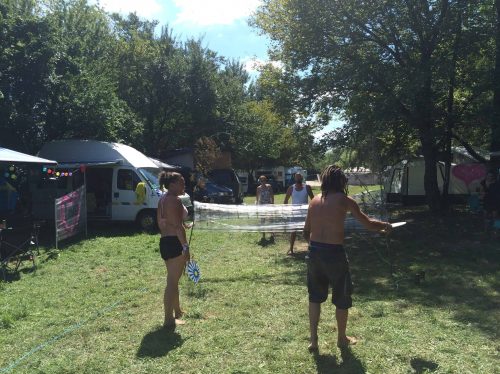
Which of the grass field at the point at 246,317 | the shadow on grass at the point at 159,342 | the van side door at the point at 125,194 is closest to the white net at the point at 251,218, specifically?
the grass field at the point at 246,317

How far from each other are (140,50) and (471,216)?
17229 millimetres

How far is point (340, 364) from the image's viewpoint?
410 cm

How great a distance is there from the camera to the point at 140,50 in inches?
946

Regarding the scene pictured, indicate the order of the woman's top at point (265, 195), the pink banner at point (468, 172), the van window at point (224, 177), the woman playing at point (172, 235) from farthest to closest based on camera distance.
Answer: the van window at point (224, 177), the pink banner at point (468, 172), the woman's top at point (265, 195), the woman playing at point (172, 235)

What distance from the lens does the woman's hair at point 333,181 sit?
4.29m

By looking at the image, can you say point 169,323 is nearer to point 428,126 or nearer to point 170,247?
point 170,247

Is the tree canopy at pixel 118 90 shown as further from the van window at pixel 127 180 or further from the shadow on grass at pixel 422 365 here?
the shadow on grass at pixel 422 365

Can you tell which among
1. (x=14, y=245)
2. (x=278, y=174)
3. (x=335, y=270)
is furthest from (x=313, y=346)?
(x=278, y=174)

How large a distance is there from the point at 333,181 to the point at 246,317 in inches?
83.4

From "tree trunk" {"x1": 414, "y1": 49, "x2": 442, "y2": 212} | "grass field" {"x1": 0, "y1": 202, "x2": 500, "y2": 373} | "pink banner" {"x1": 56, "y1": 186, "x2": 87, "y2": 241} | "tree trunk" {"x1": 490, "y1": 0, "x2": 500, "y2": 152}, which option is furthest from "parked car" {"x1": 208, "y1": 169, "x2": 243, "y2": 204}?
"grass field" {"x1": 0, "y1": 202, "x2": 500, "y2": 373}

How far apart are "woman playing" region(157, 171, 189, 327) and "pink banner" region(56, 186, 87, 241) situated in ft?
20.5

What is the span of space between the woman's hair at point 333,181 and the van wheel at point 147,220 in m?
9.83

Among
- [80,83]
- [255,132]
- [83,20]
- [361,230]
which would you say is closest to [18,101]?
[80,83]

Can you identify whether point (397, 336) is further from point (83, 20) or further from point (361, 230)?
point (83, 20)
